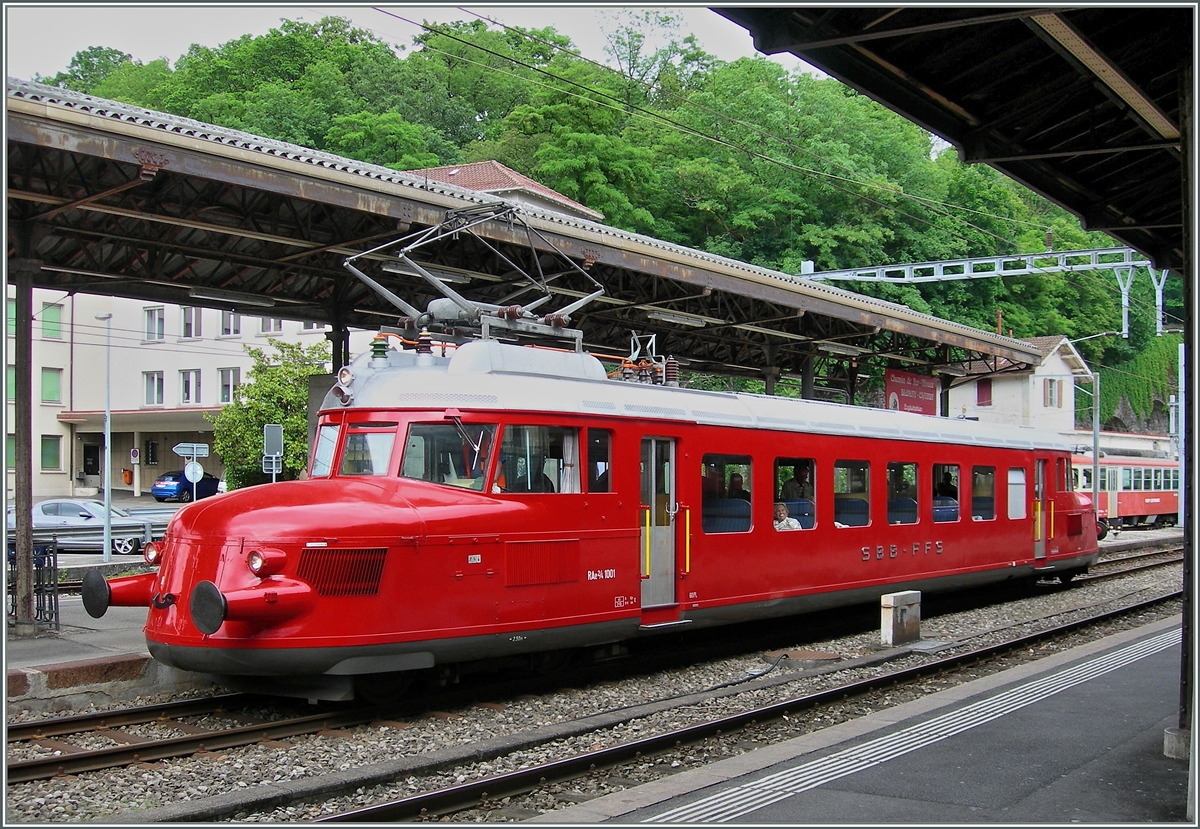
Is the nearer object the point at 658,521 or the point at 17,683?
the point at 17,683

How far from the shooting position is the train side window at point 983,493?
17453mm

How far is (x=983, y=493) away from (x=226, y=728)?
12.7 meters

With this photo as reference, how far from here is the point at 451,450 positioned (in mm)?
10000

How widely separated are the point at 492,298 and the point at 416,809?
42.8 feet

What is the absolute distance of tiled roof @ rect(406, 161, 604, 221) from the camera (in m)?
40.9

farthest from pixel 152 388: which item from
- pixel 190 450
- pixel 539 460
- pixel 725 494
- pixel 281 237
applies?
pixel 539 460

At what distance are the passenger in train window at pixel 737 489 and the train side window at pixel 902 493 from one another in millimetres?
3483

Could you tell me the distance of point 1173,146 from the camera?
9.23 meters

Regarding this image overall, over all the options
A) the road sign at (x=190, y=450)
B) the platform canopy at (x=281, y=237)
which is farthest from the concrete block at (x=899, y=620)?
the road sign at (x=190, y=450)

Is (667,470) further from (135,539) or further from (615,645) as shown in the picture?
(135,539)

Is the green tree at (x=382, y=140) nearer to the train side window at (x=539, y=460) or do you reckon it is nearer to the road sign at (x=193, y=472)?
the road sign at (x=193, y=472)

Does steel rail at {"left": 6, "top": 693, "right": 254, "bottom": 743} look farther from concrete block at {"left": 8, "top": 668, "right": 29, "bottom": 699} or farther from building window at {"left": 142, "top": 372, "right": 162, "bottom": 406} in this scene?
building window at {"left": 142, "top": 372, "right": 162, "bottom": 406}


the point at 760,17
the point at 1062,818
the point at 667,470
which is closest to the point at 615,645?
the point at 667,470

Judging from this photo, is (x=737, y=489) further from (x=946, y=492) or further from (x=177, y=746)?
(x=177, y=746)
